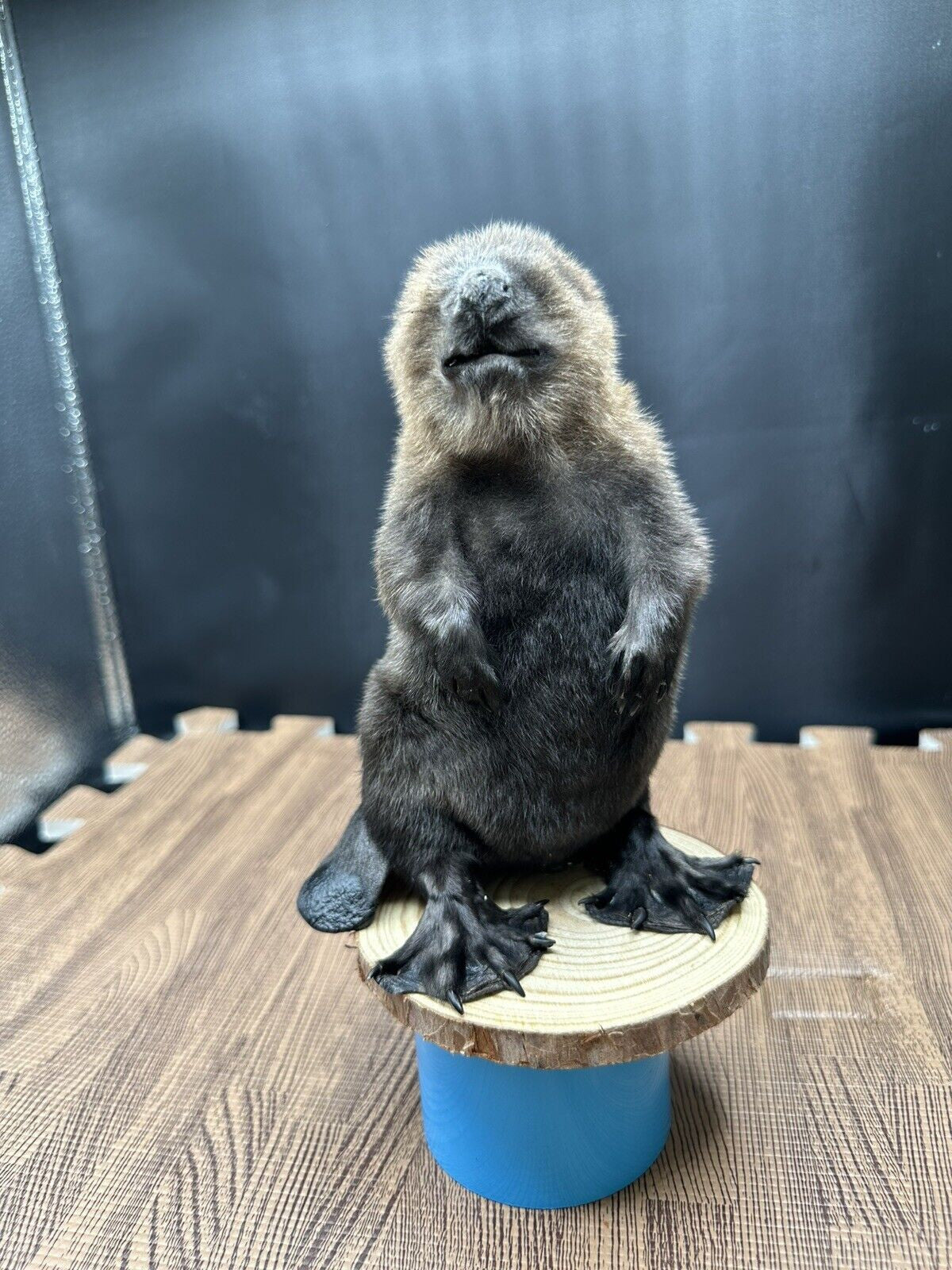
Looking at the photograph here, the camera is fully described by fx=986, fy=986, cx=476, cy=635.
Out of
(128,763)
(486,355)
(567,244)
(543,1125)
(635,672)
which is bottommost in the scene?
(128,763)

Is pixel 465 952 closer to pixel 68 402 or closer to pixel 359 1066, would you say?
pixel 359 1066

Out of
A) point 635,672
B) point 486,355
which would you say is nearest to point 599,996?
point 635,672

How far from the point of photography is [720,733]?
126 inches

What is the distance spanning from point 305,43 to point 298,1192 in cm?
276

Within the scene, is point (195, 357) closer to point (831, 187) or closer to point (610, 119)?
point (610, 119)

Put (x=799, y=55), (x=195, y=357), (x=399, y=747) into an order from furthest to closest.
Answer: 1. (x=195, y=357)
2. (x=799, y=55)
3. (x=399, y=747)

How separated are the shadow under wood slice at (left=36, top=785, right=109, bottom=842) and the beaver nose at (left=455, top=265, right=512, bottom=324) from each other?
2.18 meters

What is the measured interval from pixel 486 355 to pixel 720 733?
2047 millimetres

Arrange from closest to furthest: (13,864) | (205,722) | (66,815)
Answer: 1. (13,864)
2. (66,815)
3. (205,722)

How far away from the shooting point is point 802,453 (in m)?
2.90

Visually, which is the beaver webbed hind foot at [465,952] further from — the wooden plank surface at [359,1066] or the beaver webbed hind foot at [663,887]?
the wooden plank surface at [359,1066]

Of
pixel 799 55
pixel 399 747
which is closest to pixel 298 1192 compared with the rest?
pixel 399 747

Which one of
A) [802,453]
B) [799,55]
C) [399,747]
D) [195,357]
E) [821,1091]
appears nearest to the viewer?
[399,747]

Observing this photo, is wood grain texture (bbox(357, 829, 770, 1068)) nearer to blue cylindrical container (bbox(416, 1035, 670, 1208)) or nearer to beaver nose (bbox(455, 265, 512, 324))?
blue cylindrical container (bbox(416, 1035, 670, 1208))
